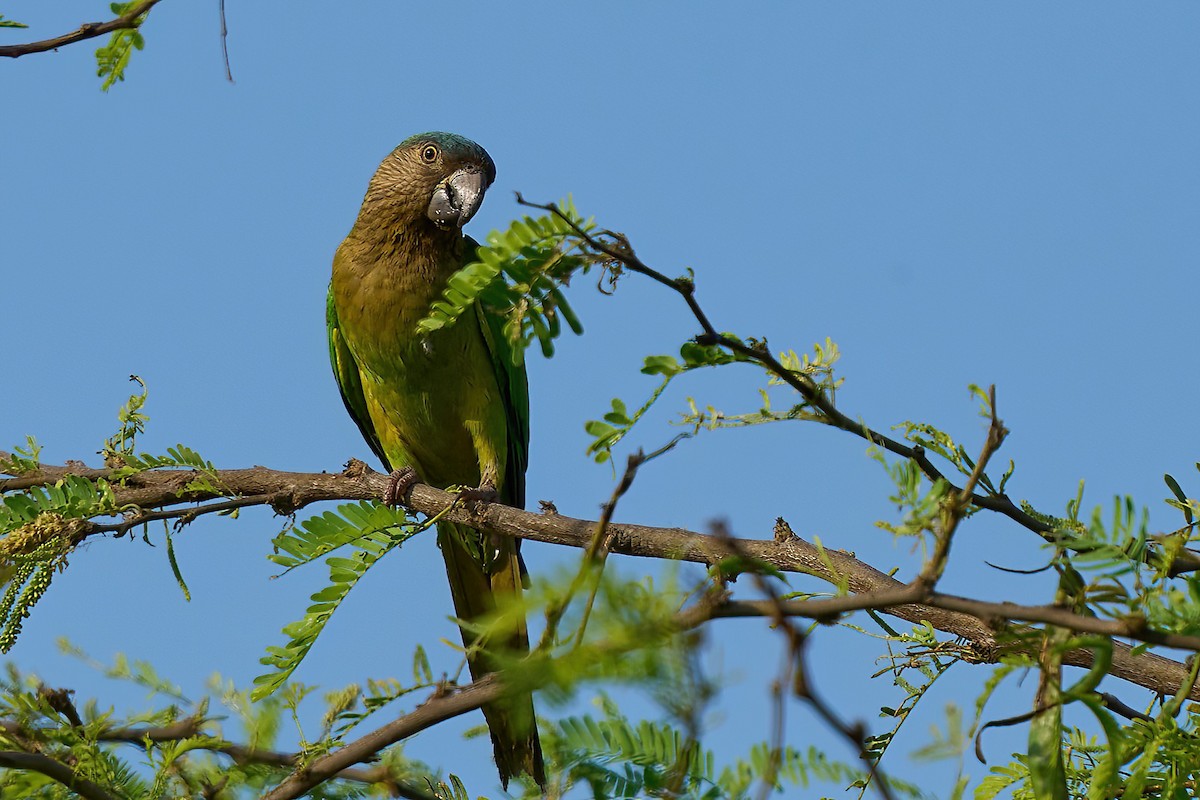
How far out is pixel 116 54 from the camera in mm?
2898

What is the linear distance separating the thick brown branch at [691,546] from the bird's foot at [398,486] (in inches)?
1.0

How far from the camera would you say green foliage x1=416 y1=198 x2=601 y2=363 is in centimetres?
204

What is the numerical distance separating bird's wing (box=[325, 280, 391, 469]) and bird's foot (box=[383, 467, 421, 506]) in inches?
39.1

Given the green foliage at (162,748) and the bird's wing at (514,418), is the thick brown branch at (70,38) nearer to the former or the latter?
the green foliage at (162,748)

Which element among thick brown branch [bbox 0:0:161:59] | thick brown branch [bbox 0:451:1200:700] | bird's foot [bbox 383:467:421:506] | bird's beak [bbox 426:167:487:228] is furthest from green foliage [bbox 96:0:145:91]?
bird's beak [bbox 426:167:487:228]

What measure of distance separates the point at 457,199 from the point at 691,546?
2.81 meters

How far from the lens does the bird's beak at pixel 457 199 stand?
17.0 feet

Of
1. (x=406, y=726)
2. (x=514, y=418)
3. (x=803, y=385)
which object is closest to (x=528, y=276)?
(x=803, y=385)

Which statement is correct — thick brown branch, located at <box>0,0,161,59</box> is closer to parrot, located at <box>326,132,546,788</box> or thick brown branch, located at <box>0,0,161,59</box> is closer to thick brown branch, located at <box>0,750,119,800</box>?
thick brown branch, located at <box>0,750,119,800</box>

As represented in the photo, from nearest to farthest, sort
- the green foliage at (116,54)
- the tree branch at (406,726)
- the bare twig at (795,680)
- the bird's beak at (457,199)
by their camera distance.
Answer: the bare twig at (795,680) → the tree branch at (406,726) → the green foliage at (116,54) → the bird's beak at (457,199)

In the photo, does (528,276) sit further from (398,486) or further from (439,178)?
(439,178)

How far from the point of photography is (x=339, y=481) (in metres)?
4.16

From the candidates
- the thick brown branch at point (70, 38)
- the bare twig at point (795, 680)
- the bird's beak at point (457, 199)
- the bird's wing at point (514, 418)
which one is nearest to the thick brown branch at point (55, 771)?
the bare twig at point (795, 680)

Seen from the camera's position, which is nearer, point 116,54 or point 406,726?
point 406,726
